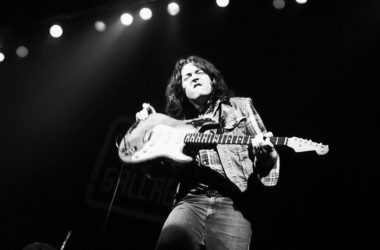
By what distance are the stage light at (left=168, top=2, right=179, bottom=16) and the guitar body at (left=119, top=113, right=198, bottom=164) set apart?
80.8 inches

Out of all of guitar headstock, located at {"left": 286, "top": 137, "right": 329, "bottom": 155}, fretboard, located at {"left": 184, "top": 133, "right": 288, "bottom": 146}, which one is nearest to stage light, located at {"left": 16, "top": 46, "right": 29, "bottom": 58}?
fretboard, located at {"left": 184, "top": 133, "right": 288, "bottom": 146}

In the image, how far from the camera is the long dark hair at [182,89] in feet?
10.1

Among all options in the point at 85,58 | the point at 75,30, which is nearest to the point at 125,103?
the point at 85,58

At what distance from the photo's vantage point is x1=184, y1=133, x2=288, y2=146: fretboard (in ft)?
7.29

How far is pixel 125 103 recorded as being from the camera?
14.7ft

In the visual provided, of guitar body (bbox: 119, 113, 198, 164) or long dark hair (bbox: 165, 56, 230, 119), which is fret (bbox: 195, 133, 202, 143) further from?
long dark hair (bbox: 165, 56, 230, 119)

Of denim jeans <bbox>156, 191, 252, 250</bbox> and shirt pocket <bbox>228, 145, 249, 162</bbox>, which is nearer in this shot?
denim jeans <bbox>156, 191, 252, 250</bbox>

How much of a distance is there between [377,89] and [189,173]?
200 cm

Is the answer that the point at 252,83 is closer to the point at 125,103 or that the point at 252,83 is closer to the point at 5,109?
the point at 125,103

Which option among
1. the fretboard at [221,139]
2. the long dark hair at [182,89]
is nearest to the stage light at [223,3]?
the long dark hair at [182,89]

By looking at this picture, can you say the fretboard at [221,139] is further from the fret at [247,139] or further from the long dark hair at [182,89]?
the long dark hair at [182,89]

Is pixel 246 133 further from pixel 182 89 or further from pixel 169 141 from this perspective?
pixel 182 89

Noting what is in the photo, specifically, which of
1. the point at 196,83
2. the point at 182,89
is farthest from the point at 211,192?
the point at 182,89

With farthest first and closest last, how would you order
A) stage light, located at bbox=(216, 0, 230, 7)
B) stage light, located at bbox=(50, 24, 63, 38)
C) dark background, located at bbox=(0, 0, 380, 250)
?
stage light, located at bbox=(50, 24, 63, 38)
stage light, located at bbox=(216, 0, 230, 7)
dark background, located at bbox=(0, 0, 380, 250)
